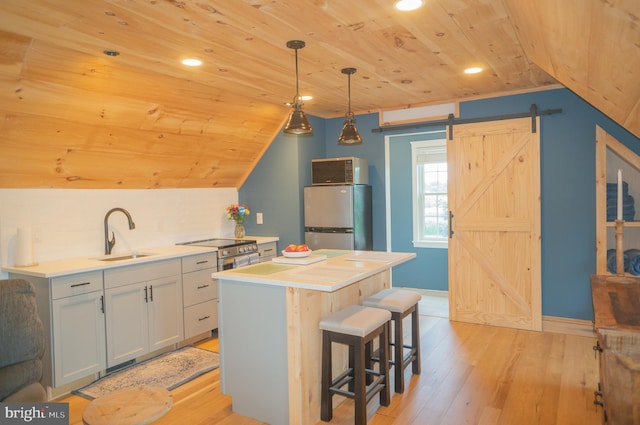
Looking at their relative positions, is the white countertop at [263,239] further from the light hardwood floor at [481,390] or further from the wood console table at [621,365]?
the wood console table at [621,365]

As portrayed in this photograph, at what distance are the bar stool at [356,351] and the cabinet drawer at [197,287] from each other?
5.79ft

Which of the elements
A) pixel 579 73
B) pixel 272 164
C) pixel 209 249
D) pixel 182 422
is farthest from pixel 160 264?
pixel 579 73

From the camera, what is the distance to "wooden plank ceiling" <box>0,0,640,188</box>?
2221mm

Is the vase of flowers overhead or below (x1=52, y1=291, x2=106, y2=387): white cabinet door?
overhead

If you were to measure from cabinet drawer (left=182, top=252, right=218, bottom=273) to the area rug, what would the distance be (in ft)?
2.47

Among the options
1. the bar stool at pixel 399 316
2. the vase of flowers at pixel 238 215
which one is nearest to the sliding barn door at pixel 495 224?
the bar stool at pixel 399 316

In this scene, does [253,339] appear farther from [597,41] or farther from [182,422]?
[597,41]

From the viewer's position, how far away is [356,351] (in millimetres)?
2604

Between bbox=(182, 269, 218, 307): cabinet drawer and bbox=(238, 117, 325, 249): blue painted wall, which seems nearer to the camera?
bbox=(182, 269, 218, 307): cabinet drawer

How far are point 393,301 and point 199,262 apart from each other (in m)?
1.98

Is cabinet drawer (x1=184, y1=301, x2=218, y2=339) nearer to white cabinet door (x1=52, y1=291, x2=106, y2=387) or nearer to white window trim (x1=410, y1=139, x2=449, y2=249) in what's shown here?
white cabinet door (x1=52, y1=291, x2=106, y2=387)

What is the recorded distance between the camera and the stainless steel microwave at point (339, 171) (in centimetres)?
492

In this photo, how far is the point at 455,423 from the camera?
8.87 ft

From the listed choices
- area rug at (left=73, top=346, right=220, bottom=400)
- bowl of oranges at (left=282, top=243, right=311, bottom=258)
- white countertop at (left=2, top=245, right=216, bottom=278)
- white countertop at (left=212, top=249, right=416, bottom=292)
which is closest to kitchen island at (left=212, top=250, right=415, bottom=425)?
white countertop at (left=212, top=249, right=416, bottom=292)
